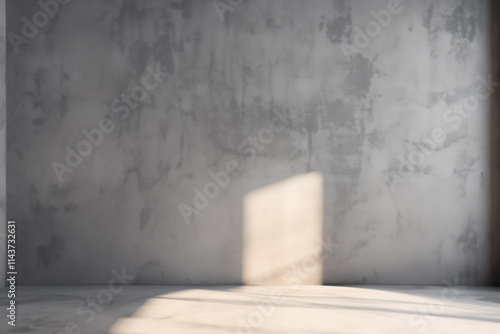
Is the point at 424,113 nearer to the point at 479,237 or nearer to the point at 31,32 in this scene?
the point at 479,237

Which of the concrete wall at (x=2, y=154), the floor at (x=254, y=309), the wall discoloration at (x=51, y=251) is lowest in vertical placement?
the floor at (x=254, y=309)

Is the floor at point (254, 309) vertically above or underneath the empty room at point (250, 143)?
underneath

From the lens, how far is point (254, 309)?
324cm

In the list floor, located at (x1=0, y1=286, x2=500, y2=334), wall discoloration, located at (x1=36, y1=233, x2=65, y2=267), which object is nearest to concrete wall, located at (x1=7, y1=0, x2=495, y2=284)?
wall discoloration, located at (x1=36, y1=233, x2=65, y2=267)

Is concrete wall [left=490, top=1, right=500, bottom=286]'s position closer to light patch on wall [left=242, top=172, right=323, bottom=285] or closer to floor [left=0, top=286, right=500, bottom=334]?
floor [left=0, top=286, right=500, bottom=334]

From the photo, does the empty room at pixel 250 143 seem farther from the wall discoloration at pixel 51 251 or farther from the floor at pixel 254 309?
the floor at pixel 254 309

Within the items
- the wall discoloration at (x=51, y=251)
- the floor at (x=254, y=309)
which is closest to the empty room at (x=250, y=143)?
the wall discoloration at (x=51, y=251)

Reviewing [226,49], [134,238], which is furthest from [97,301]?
[226,49]

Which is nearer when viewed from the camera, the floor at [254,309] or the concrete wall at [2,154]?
the floor at [254,309]

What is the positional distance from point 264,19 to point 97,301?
2.69m

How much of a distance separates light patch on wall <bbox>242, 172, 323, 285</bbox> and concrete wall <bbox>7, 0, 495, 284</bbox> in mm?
19

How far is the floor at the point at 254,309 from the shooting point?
278cm

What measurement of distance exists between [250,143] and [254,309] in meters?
1.55

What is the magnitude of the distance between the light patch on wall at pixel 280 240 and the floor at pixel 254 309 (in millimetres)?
136
